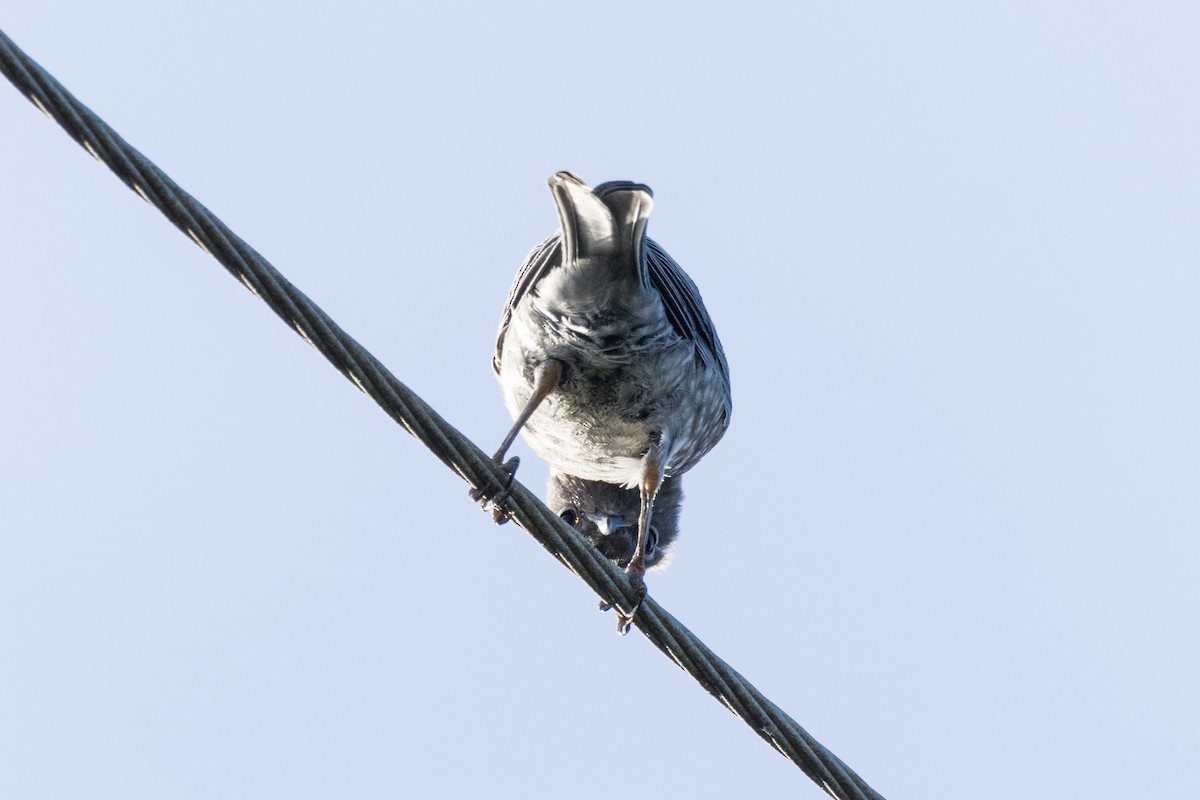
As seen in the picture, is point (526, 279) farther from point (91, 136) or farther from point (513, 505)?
point (91, 136)

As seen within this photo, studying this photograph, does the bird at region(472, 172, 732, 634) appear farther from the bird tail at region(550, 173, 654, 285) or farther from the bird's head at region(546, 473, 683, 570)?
the bird's head at region(546, 473, 683, 570)

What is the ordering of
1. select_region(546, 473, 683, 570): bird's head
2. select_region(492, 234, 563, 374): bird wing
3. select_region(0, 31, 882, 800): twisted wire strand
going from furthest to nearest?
select_region(546, 473, 683, 570): bird's head < select_region(492, 234, 563, 374): bird wing < select_region(0, 31, 882, 800): twisted wire strand

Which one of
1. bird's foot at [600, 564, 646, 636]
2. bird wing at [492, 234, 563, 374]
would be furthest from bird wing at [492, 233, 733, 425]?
bird's foot at [600, 564, 646, 636]

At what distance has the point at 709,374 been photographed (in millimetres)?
7750

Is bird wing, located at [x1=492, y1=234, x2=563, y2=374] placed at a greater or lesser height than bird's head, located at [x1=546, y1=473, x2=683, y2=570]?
greater

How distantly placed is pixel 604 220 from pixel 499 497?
157 centimetres

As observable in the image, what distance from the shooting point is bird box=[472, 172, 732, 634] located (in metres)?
6.27

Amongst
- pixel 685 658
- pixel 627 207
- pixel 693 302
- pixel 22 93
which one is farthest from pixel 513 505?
pixel 693 302

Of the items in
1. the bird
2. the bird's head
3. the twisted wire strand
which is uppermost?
the bird

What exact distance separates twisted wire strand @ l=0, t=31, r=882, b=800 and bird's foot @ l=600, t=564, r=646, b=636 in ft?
0.12

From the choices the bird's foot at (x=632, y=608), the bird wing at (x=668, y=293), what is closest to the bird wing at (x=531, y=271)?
the bird wing at (x=668, y=293)

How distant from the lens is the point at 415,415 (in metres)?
4.55

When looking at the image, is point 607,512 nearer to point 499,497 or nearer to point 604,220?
point 604,220

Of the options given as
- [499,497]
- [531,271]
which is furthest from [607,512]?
[499,497]
